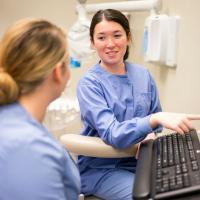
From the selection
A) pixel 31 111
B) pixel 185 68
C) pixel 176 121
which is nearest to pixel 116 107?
pixel 176 121

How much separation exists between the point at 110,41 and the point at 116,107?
0.29 m

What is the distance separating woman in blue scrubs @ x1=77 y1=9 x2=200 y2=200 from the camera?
4.12 feet

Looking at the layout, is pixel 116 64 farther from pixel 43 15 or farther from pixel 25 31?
pixel 43 15

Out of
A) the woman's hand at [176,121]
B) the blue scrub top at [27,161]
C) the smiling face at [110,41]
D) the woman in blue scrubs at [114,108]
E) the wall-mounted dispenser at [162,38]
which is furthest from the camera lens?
the wall-mounted dispenser at [162,38]

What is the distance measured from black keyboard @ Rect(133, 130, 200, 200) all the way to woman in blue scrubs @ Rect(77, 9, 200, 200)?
0.06m

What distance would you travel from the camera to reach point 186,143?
1134 millimetres

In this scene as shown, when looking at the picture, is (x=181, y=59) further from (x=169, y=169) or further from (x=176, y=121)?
(x=169, y=169)

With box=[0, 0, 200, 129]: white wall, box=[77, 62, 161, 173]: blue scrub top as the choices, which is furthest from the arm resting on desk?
box=[0, 0, 200, 129]: white wall

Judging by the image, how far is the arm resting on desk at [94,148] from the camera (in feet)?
4.24

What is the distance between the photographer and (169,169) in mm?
945

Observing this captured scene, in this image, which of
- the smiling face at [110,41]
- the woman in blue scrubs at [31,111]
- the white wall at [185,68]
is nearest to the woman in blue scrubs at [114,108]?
the smiling face at [110,41]

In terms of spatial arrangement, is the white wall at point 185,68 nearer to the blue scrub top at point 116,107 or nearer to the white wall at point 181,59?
the white wall at point 181,59

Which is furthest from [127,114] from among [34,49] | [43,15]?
[43,15]

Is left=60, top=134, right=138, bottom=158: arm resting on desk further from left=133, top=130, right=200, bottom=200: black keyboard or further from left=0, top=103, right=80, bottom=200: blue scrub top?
left=0, top=103, right=80, bottom=200: blue scrub top
